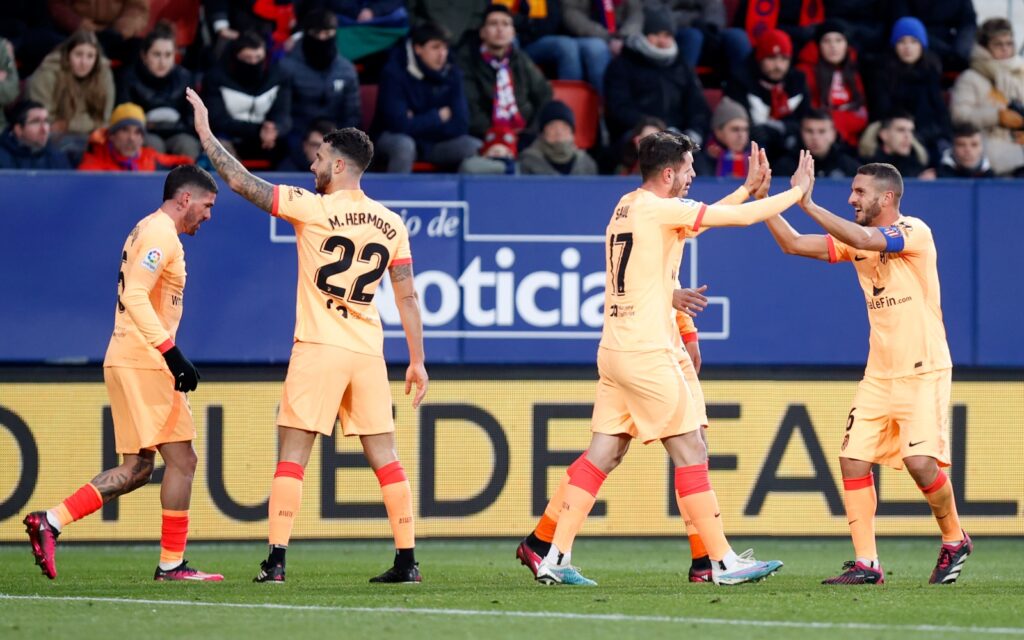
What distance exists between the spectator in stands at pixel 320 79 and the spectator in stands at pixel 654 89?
2.11 meters

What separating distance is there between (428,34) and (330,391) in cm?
563

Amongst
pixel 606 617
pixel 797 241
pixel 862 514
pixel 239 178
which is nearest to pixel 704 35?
pixel 797 241

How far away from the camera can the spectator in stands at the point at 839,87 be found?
14.6 meters

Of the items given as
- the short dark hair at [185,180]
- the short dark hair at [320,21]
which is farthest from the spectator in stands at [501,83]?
the short dark hair at [185,180]

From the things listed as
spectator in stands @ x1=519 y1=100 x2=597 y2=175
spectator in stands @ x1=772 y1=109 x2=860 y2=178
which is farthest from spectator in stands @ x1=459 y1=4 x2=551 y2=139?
spectator in stands @ x1=772 y1=109 x2=860 y2=178

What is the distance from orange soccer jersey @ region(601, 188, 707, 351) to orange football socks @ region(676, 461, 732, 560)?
625 millimetres

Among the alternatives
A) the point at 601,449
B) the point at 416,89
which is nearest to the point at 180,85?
the point at 416,89

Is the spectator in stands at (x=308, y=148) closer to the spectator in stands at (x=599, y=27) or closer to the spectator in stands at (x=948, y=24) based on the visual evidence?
the spectator in stands at (x=599, y=27)

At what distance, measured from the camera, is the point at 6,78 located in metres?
13.0

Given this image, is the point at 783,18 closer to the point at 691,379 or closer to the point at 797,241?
the point at 797,241

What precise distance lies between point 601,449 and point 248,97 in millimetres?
5593

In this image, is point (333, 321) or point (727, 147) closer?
point (333, 321)

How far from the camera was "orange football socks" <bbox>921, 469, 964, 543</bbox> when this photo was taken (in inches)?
354

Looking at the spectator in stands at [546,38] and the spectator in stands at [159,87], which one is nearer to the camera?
the spectator in stands at [159,87]
